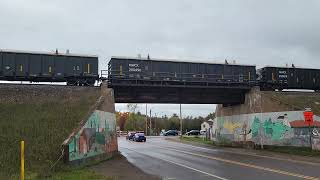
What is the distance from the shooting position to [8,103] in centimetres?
2905

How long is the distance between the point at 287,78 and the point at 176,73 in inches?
493

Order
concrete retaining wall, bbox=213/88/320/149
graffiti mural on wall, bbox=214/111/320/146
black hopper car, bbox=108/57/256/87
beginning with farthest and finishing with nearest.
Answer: black hopper car, bbox=108/57/256/87 < concrete retaining wall, bbox=213/88/320/149 < graffiti mural on wall, bbox=214/111/320/146

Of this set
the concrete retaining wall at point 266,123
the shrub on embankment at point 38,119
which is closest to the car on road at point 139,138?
the concrete retaining wall at point 266,123

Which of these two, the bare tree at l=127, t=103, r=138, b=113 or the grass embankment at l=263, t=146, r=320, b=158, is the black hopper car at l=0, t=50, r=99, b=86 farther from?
the bare tree at l=127, t=103, r=138, b=113

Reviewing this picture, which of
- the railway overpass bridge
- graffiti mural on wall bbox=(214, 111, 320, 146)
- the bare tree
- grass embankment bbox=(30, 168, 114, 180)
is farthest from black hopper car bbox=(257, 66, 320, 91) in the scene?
the bare tree

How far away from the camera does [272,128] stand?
39344mm

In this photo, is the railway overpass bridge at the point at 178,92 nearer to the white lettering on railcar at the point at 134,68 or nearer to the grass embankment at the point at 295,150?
the white lettering on railcar at the point at 134,68

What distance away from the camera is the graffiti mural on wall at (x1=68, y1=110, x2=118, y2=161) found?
22498 millimetres

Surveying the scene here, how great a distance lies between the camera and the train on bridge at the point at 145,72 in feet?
125

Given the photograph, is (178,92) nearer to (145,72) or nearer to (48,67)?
(145,72)

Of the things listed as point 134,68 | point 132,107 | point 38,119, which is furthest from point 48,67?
point 132,107

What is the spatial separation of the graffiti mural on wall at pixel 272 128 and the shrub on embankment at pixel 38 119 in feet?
50.2

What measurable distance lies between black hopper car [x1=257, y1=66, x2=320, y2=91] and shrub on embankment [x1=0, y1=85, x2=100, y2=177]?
61.9 ft

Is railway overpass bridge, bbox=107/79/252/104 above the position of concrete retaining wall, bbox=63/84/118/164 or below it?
above
